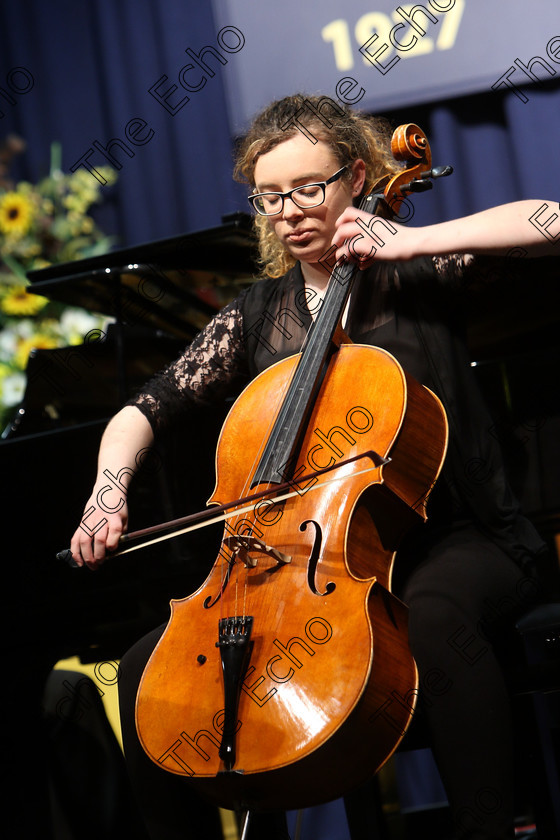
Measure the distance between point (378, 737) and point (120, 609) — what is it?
0.92m

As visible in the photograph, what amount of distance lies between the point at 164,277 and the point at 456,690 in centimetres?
124

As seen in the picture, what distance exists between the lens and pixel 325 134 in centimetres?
152

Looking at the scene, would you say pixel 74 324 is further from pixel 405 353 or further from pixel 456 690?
pixel 456 690

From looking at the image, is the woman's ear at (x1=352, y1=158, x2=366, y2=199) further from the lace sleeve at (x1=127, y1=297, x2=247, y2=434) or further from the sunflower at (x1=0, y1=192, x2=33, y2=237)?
the sunflower at (x1=0, y1=192, x2=33, y2=237)

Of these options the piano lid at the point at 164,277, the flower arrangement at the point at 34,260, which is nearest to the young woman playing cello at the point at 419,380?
the piano lid at the point at 164,277

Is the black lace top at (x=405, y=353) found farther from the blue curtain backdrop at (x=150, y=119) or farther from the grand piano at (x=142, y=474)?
the blue curtain backdrop at (x=150, y=119)

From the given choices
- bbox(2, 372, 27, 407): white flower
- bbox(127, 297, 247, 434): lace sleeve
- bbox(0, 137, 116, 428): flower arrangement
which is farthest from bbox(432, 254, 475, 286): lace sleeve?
bbox(2, 372, 27, 407): white flower

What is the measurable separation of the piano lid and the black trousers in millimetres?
914

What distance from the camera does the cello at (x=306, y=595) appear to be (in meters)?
1.00

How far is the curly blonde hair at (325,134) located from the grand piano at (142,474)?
292mm

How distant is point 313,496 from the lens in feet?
3.96

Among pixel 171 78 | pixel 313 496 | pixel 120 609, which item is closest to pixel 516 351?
pixel 313 496

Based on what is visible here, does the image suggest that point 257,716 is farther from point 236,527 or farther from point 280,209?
point 280,209

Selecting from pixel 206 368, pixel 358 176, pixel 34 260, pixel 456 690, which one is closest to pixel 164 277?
pixel 206 368
